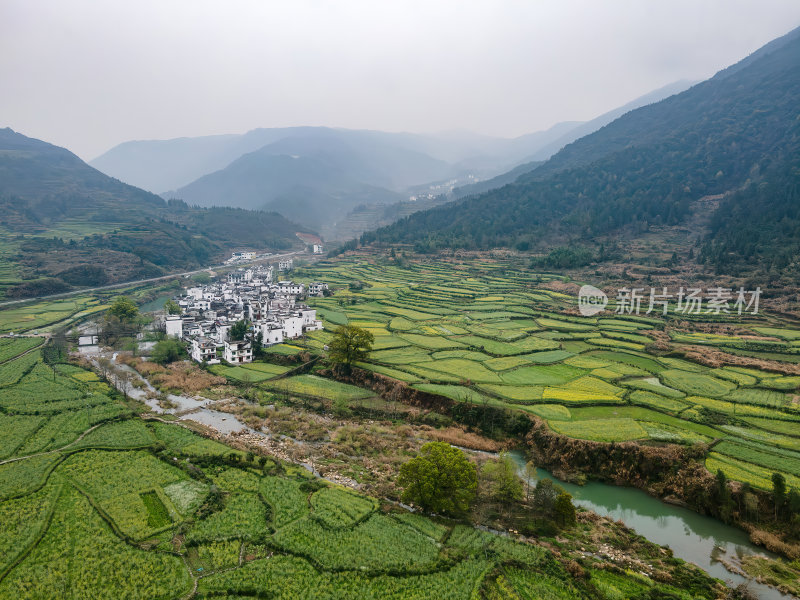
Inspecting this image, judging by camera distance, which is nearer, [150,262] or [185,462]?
[185,462]

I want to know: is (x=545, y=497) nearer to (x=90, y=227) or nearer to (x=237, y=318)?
(x=237, y=318)

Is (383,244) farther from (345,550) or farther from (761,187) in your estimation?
(345,550)

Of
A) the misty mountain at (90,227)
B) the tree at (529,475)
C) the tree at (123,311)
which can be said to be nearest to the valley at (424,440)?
the tree at (529,475)

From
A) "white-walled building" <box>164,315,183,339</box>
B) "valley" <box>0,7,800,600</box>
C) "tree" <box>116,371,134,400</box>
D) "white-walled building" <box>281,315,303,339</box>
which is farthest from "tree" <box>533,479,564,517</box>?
"white-walled building" <box>164,315,183,339</box>

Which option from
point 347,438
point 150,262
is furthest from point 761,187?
point 150,262

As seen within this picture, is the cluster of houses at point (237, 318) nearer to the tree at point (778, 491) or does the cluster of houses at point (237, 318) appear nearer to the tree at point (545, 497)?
the tree at point (545, 497)

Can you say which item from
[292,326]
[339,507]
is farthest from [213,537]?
[292,326]
